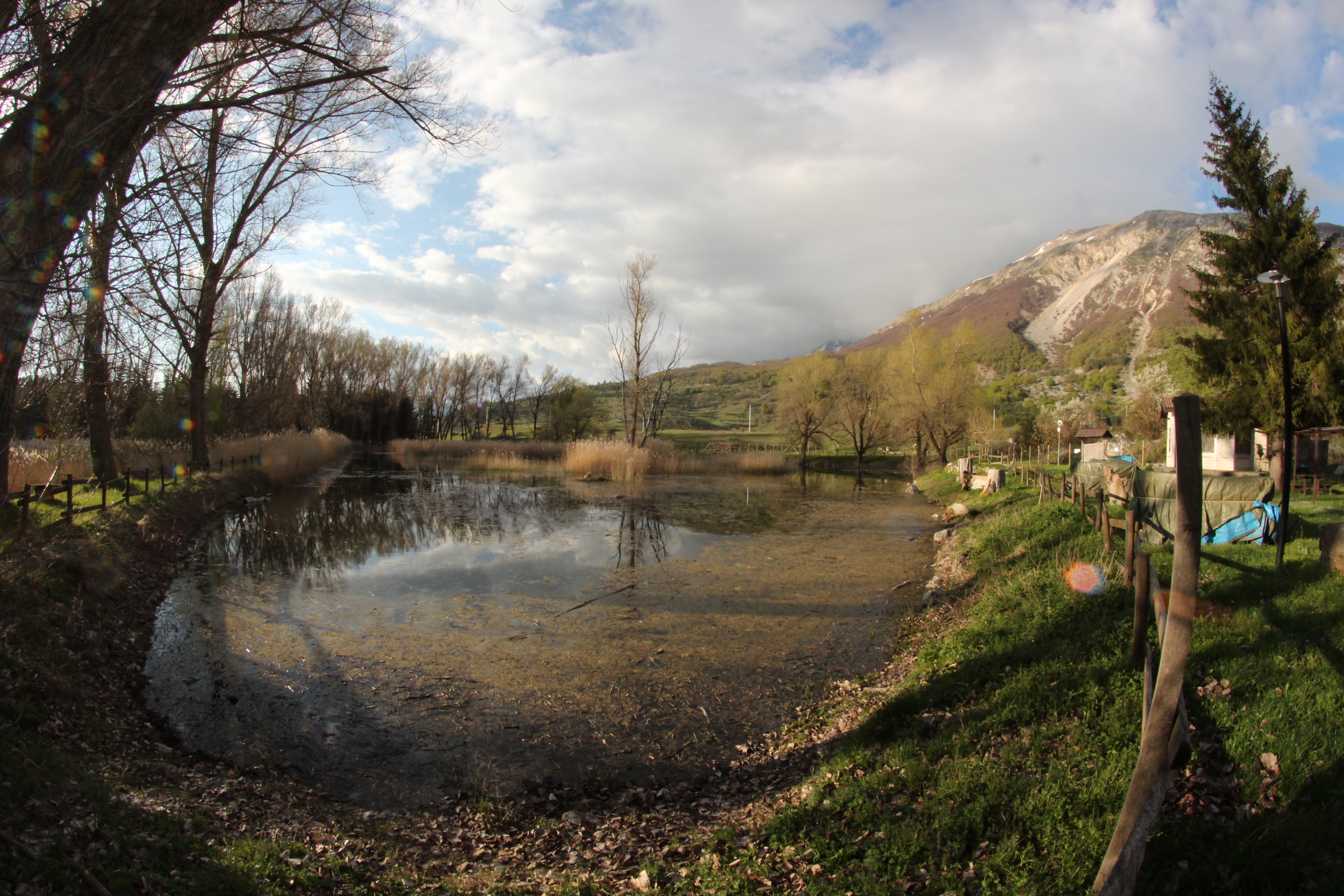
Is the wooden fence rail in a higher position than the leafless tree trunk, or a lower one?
lower

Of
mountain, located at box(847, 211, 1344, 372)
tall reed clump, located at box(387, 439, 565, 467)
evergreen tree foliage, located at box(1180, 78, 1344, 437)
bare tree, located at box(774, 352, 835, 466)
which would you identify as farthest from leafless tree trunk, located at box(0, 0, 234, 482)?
mountain, located at box(847, 211, 1344, 372)

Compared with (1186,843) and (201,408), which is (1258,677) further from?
(201,408)

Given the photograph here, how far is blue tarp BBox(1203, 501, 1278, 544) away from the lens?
9.67 m

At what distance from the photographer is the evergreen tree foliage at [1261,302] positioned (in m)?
20.9

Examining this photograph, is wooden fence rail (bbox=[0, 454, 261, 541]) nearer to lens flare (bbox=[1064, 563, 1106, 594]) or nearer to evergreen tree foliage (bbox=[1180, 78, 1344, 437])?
lens flare (bbox=[1064, 563, 1106, 594])

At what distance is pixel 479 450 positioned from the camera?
44906 millimetres

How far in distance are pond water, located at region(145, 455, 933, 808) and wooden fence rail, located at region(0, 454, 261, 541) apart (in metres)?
1.63

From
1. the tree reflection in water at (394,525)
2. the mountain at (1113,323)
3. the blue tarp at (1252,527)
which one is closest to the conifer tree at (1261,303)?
the blue tarp at (1252,527)

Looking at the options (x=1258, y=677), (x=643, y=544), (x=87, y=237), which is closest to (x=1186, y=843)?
(x=1258, y=677)

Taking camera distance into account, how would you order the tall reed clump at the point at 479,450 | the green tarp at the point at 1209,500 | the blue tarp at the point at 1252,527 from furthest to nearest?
the tall reed clump at the point at 479,450, the green tarp at the point at 1209,500, the blue tarp at the point at 1252,527

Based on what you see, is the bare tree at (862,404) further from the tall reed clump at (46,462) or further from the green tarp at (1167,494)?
the tall reed clump at (46,462)

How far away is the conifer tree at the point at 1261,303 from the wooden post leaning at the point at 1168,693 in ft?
80.1

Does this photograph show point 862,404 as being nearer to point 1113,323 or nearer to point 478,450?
point 478,450

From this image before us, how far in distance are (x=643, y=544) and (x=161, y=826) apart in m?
11.2
